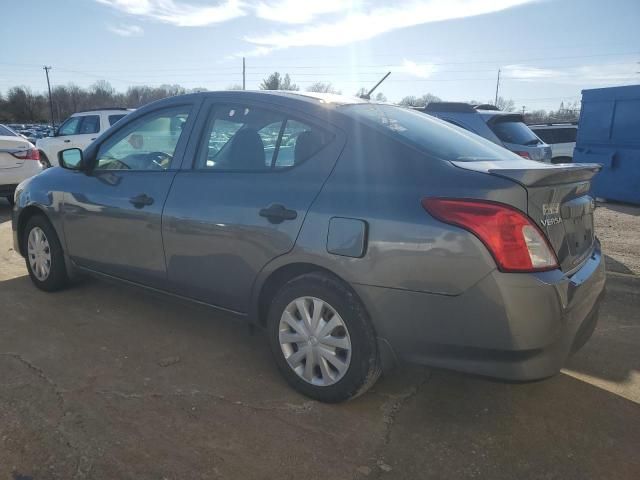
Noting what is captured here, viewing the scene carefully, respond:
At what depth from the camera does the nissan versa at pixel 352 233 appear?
88.1 inches

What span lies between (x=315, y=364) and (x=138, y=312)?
77.0 inches

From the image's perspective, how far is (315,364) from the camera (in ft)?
9.11

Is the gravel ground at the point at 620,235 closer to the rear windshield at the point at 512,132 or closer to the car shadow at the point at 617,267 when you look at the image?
the car shadow at the point at 617,267

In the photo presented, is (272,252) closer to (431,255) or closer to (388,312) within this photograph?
(388,312)

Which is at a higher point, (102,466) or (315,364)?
(315,364)

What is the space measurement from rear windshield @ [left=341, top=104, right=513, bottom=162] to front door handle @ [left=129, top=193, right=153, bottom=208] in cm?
145

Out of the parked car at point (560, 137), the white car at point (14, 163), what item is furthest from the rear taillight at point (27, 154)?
the parked car at point (560, 137)

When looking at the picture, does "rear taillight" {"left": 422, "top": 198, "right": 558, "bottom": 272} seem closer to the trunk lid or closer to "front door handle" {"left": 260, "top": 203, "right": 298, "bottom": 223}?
the trunk lid

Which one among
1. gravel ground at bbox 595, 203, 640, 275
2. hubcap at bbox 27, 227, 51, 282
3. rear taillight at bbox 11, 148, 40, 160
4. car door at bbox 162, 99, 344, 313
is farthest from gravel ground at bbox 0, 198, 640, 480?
rear taillight at bbox 11, 148, 40, 160

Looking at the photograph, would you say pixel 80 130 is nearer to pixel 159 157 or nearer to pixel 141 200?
pixel 159 157

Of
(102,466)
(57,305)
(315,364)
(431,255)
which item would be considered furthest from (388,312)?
(57,305)

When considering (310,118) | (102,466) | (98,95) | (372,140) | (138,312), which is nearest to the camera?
(102,466)

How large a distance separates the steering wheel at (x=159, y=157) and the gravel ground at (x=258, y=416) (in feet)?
3.95

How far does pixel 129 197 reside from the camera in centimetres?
355
